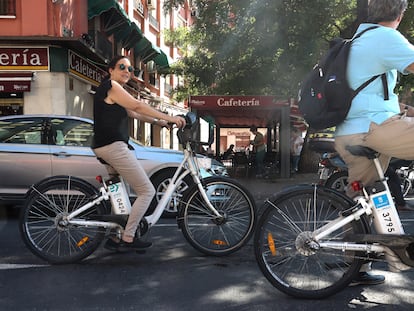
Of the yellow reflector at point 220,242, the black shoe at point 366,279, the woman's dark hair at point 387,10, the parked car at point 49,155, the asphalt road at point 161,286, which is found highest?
the woman's dark hair at point 387,10

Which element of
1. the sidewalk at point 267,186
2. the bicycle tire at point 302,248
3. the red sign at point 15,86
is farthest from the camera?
the red sign at point 15,86

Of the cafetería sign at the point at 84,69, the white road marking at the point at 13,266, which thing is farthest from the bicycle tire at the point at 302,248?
the cafetería sign at the point at 84,69

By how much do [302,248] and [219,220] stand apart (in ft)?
4.06

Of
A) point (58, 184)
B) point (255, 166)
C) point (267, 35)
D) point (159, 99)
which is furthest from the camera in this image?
point (159, 99)

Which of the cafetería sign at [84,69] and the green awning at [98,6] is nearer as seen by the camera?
the cafetería sign at [84,69]

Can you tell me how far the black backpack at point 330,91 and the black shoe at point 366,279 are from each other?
4.05ft

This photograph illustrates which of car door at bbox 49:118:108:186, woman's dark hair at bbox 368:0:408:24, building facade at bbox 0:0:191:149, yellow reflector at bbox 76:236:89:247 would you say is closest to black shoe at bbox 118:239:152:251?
yellow reflector at bbox 76:236:89:247

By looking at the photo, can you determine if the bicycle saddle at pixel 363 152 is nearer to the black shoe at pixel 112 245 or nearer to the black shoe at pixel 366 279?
the black shoe at pixel 366 279

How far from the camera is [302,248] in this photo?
10.4ft

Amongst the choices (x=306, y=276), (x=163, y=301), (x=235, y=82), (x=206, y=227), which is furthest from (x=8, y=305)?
(x=235, y=82)

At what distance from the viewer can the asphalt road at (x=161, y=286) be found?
3.16 m

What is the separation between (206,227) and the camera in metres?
4.34

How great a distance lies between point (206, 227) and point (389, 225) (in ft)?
5.99

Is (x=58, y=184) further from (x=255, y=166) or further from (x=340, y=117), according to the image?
(x=255, y=166)
